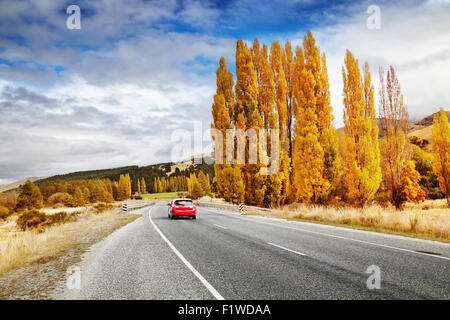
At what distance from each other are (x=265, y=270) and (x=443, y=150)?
36192 mm

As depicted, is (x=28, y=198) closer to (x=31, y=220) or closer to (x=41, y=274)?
(x=31, y=220)

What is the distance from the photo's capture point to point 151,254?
8.43m

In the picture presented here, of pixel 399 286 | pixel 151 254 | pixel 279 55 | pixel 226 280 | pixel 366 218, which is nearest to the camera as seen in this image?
pixel 399 286

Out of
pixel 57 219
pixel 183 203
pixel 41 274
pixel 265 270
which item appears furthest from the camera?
pixel 57 219

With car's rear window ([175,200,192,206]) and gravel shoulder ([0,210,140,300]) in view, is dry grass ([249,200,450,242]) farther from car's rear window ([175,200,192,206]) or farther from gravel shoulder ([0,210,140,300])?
gravel shoulder ([0,210,140,300])

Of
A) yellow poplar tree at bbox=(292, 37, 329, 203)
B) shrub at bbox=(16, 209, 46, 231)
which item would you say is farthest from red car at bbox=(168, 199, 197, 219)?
shrub at bbox=(16, 209, 46, 231)

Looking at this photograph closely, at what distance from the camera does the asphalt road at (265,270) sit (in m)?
4.86

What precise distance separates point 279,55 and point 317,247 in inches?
1139

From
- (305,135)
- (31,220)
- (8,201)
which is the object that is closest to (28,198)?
(8,201)

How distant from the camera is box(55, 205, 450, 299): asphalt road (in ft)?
15.9

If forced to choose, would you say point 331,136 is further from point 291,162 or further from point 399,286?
point 399,286

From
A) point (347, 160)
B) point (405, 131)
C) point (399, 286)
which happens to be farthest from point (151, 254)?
point (405, 131)

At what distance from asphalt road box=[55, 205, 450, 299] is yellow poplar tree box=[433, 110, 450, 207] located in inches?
1151

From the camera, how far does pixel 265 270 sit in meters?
6.32
